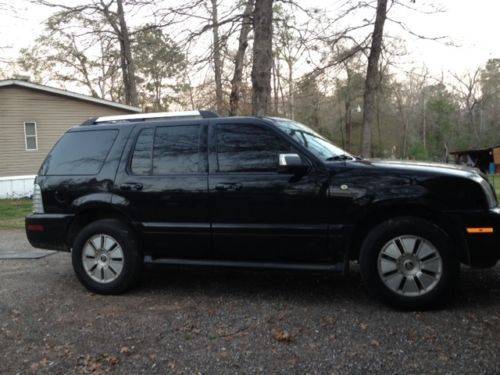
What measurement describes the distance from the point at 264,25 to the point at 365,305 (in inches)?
346

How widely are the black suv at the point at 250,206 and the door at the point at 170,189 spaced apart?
0.01 meters

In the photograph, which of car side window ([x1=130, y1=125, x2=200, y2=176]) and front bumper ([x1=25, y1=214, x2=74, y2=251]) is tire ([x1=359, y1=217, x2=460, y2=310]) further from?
front bumper ([x1=25, y1=214, x2=74, y2=251])

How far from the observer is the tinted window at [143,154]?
5.05m

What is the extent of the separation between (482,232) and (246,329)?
85.0 inches

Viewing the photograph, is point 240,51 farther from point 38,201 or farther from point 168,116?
point 38,201

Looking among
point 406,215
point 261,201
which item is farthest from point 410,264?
point 261,201

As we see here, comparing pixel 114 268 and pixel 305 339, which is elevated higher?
pixel 114 268

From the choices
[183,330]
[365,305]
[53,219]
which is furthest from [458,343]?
[53,219]

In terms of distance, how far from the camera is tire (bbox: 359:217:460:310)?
4164 mm

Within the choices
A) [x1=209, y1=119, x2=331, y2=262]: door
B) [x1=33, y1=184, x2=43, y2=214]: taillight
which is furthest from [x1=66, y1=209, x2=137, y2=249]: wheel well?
[x1=209, y1=119, x2=331, y2=262]: door

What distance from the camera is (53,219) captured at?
5305 millimetres

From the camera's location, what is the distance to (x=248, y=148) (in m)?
4.77

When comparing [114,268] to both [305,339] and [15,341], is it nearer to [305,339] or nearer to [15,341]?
[15,341]

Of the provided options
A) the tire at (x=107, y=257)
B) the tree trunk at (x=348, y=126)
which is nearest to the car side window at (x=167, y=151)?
the tire at (x=107, y=257)
